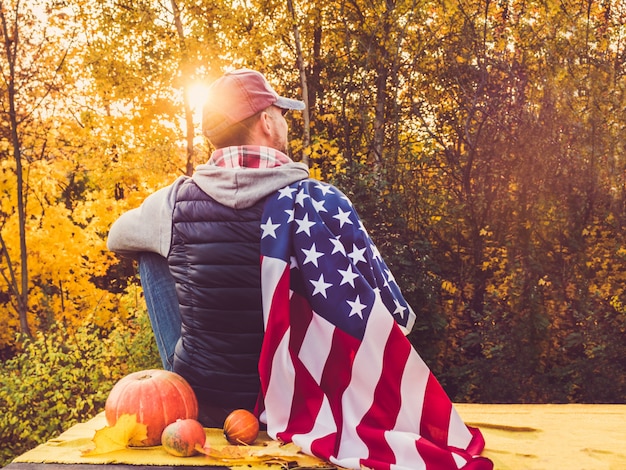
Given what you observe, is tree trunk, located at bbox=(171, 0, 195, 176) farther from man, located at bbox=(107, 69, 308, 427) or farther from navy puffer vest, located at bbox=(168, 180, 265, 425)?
navy puffer vest, located at bbox=(168, 180, 265, 425)

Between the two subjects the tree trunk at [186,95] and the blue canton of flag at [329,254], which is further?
the tree trunk at [186,95]

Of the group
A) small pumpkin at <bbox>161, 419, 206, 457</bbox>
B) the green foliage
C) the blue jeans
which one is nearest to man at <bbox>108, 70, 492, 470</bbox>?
the blue jeans

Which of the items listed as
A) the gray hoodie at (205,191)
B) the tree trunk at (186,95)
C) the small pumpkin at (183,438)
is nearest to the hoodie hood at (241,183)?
the gray hoodie at (205,191)

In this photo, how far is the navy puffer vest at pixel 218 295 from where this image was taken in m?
2.37

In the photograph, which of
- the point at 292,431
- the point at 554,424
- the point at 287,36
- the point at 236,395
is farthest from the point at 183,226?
the point at 287,36

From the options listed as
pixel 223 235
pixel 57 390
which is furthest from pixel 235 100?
pixel 57 390

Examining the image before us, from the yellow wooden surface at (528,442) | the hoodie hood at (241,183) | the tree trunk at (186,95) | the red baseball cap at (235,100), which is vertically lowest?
the yellow wooden surface at (528,442)

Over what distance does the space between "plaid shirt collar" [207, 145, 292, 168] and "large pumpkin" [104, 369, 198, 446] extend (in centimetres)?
80

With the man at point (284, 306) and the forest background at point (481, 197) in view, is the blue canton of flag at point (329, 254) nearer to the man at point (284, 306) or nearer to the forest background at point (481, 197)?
the man at point (284, 306)

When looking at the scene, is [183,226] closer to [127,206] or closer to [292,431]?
[292,431]

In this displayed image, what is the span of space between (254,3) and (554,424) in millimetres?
7475

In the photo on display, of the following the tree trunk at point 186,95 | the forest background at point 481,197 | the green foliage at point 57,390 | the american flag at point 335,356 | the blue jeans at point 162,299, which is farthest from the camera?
the tree trunk at point 186,95

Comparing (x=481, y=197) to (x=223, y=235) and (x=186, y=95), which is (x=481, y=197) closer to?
(x=223, y=235)

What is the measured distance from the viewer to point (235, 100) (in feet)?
8.13
